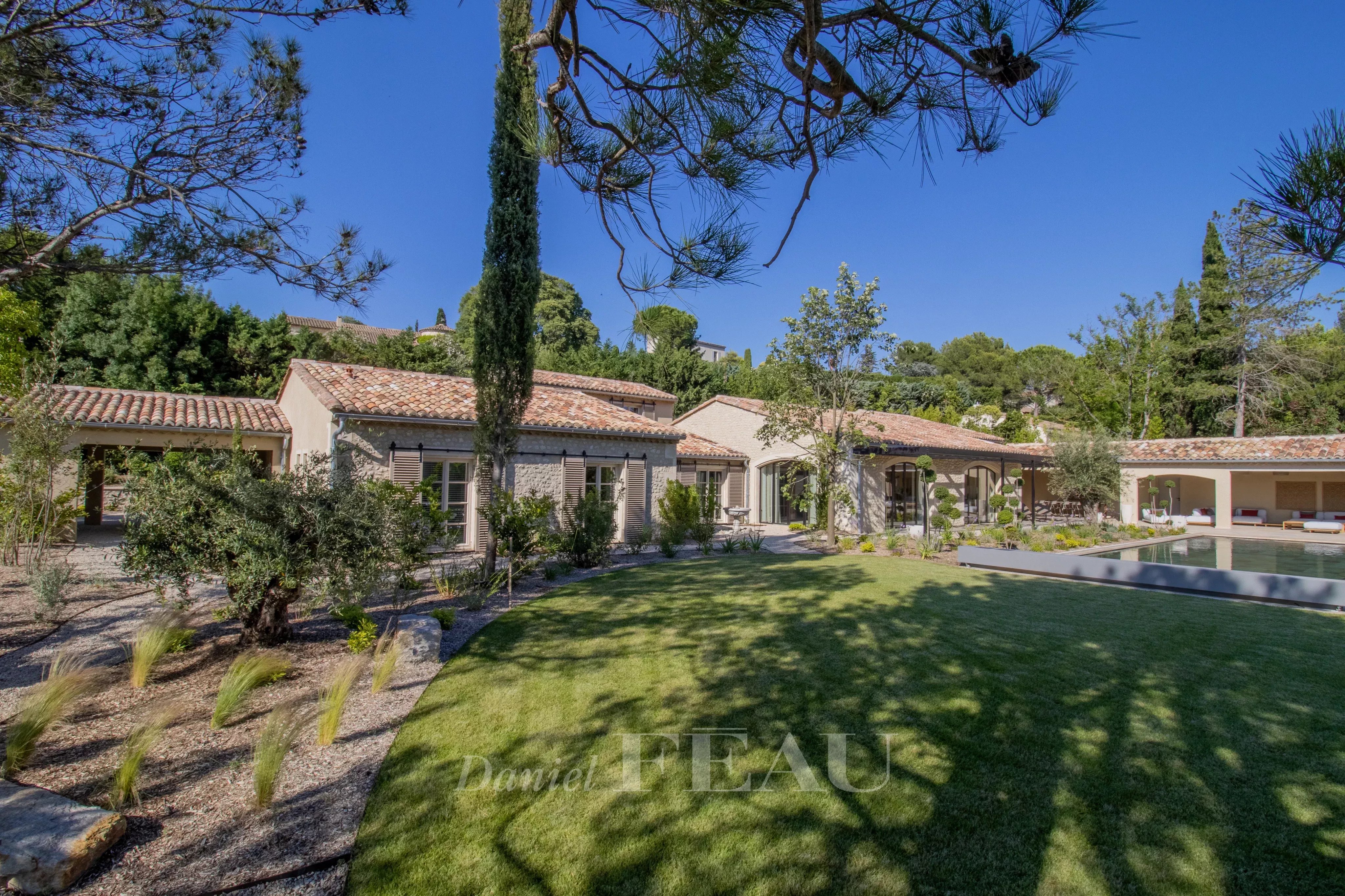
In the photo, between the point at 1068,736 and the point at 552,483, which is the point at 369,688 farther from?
the point at 552,483

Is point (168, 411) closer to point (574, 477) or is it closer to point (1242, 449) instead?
point (574, 477)

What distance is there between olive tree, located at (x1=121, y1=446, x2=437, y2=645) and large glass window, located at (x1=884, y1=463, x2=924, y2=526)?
19.8m

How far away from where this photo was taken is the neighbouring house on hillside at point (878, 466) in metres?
21.1

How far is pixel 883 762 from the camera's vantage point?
4.43 meters

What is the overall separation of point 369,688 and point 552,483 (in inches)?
402

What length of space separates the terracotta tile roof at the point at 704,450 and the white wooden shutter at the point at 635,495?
155 inches

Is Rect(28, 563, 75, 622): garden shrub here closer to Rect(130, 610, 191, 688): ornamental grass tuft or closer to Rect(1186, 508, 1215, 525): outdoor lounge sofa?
Rect(130, 610, 191, 688): ornamental grass tuft

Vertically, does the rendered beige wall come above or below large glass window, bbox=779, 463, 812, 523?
above

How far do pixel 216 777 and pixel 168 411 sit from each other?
643 inches

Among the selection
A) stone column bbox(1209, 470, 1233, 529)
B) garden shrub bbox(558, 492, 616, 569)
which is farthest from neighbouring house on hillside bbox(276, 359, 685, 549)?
stone column bbox(1209, 470, 1233, 529)

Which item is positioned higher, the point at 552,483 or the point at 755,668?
the point at 552,483

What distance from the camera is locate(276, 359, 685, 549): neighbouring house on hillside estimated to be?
13.5 m

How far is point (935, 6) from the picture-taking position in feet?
11.8

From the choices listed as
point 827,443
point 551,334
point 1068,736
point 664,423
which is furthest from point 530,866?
point 551,334
